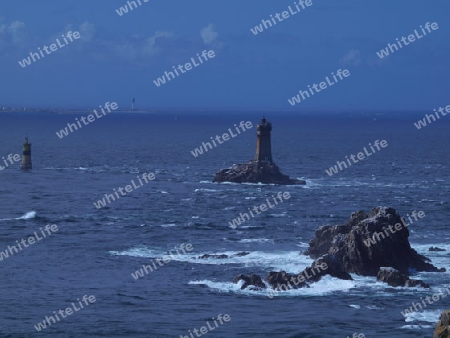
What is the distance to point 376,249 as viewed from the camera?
2464 inches

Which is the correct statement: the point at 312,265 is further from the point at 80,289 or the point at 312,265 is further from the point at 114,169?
the point at 114,169

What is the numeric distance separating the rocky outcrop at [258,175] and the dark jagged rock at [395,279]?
58512 millimetres

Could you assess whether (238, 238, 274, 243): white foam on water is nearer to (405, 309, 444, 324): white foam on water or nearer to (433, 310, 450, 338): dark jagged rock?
(405, 309, 444, 324): white foam on water

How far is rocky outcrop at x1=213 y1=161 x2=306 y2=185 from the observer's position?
119m

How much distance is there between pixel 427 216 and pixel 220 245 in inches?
1026

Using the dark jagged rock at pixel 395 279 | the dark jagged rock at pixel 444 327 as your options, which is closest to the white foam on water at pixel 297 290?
the dark jagged rock at pixel 395 279

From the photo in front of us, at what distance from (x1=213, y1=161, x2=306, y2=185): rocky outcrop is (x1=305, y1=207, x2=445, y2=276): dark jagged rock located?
5338cm

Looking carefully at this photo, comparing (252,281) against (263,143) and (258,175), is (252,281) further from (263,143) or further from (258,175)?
(258,175)

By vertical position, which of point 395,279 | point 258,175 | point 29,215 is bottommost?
point 395,279

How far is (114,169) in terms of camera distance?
144 m

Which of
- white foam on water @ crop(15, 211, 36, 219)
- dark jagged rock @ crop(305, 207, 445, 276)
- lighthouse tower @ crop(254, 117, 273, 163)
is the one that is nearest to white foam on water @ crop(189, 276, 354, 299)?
dark jagged rock @ crop(305, 207, 445, 276)

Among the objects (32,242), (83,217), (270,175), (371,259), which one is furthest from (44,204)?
(371,259)

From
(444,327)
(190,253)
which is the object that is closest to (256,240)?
(190,253)

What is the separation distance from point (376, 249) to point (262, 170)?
2252 inches
